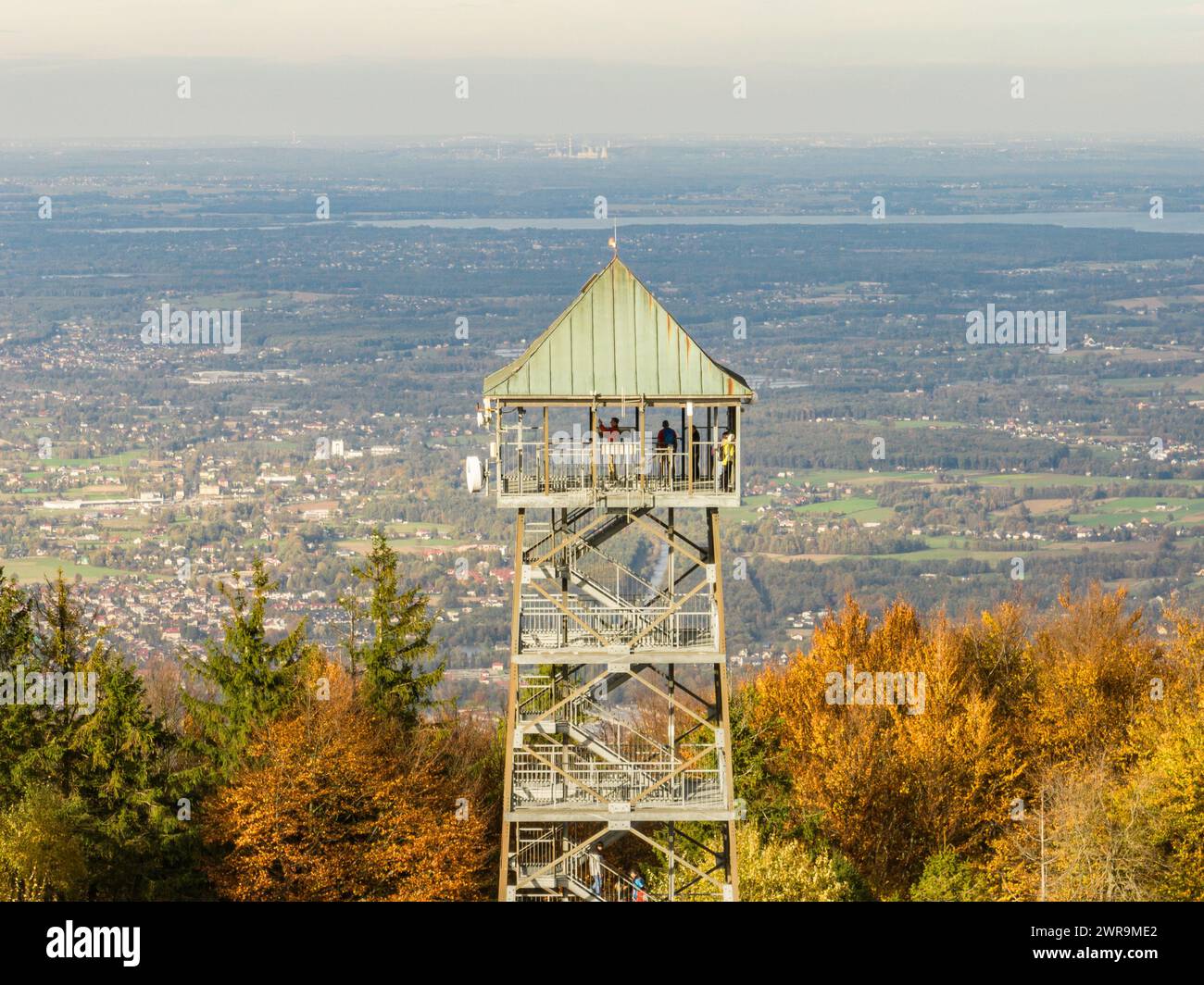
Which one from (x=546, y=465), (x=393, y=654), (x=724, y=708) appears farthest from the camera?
(x=393, y=654)

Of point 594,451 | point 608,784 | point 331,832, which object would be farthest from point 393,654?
point 594,451

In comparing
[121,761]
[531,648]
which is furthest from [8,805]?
[531,648]

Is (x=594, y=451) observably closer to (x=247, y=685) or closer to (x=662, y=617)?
(x=662, y=617)

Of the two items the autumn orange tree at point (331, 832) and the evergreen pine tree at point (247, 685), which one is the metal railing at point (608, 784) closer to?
the autumn orange tree at point (331, 832)
